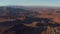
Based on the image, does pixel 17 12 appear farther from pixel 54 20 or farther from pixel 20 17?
pixel 54 20

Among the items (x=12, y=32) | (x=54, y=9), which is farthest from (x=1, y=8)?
(x=54, y=9)

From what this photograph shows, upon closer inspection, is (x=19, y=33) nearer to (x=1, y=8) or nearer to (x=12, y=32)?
(x=12, y=32)

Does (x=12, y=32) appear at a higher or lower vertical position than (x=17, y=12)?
lower

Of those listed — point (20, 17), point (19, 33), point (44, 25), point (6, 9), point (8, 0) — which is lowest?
point (19, 33)

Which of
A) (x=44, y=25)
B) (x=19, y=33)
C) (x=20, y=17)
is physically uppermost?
(x=20, y=17)

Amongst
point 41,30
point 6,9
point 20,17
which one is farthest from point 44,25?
point 6,9

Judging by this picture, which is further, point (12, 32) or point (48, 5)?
point (48, 5)
